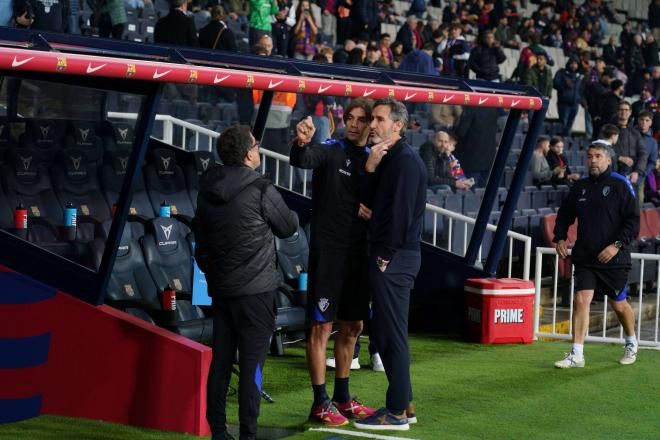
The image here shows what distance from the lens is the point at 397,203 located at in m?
6.63

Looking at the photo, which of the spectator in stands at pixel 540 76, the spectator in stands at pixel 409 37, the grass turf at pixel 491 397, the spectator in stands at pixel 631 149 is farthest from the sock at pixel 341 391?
the spectator in stands at pixel 540 76

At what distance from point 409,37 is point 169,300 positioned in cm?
1277

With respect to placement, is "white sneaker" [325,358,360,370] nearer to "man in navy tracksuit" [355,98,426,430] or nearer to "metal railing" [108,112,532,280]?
"man in navy tracksuit" [355,98,426,430]

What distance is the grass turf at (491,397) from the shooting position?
703cm

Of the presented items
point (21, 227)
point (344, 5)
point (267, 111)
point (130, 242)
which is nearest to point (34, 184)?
point (21, 227)

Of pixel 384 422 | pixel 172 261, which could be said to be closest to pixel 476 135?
pixel 172 261

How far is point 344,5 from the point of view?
19.7 m

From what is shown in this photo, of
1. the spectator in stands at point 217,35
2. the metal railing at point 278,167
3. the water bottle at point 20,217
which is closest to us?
the water bottle at point 20,217

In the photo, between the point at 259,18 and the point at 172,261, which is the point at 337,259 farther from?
the point at 259,18

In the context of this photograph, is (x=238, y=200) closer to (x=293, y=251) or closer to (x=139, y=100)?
(x=139, y=100)

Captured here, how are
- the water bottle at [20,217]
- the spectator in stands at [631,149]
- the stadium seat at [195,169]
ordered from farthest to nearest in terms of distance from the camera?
the spectator in stands at [631,149] → the stadium seat at [195,169] → the water bottle at [20,217]

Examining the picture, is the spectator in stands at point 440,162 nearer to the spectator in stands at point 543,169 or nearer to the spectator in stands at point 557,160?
the spectator in stands at point 543,169

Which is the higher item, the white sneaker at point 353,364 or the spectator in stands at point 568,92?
the spectator in stands at point 568,92

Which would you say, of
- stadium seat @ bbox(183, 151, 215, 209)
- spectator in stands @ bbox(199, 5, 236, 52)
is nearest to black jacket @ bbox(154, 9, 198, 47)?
spectator in stands @ bbox(199, 5, 236, 52)
